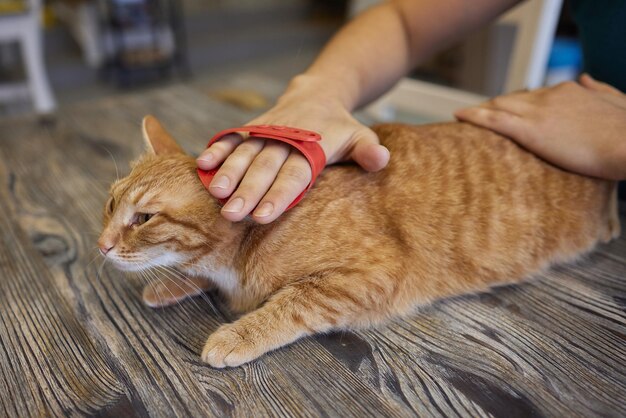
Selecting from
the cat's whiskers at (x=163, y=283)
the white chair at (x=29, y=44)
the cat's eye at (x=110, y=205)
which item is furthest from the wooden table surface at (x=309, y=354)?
the white chair at (x=29, y=44)

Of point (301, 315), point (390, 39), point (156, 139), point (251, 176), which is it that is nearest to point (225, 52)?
point (390, 39)

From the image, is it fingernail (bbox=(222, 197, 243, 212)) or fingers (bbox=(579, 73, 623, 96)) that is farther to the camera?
fingers (bbox=(579, 73, 623, 96))

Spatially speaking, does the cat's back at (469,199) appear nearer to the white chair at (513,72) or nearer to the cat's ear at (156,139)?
the cat's ear at (156,139)

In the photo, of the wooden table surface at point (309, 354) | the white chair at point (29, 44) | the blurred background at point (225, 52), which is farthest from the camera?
the white chair at point (29, 44)

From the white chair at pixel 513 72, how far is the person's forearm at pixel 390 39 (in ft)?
1.58

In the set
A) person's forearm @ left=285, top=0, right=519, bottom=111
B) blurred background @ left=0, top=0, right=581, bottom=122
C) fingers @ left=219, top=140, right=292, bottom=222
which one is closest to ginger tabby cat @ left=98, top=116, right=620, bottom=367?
fingers @ left=219, top=140, right=292, bottom=222

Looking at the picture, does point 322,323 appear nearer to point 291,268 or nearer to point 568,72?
point 291,268

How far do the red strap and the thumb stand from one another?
95mm

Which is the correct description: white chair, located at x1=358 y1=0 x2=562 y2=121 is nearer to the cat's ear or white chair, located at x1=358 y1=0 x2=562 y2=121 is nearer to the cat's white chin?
the cat's ear

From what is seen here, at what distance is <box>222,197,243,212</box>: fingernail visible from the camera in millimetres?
805

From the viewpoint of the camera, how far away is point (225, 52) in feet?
18.7

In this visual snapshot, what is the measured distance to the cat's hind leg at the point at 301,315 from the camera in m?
0.77

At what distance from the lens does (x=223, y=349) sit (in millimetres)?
756

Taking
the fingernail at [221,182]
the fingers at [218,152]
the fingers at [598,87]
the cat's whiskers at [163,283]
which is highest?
the fingers at [598,87]
